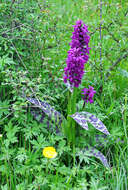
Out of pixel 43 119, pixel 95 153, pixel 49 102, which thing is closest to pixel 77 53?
pixel 49 102

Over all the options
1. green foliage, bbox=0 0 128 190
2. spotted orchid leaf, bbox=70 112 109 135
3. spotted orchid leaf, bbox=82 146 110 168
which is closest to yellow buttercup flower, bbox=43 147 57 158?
green foliage, bbox=0 0 128 190

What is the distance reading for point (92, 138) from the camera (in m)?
2.19

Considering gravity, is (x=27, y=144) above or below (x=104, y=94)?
below

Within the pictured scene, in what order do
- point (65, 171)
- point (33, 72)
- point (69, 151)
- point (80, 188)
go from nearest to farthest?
point (80, 188) → point (65, 171) → point (69, 151) → point (33, 72)

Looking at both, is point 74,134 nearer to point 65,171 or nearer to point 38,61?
point 65,171

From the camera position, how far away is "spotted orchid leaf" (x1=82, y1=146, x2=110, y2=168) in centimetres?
192

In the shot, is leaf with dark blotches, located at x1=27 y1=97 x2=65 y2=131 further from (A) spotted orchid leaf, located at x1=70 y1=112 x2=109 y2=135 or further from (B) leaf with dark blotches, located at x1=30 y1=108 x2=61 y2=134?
(A) spotted orchid leaf, located at x1=70 y1=112 x2=109 y2=135

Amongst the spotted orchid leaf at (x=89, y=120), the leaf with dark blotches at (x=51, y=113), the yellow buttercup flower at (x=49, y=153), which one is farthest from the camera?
the leaf with dark blotches at (x=51, y=113)

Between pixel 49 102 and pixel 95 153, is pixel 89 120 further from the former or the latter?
pixel 49 102

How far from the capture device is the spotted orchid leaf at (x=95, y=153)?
192cm

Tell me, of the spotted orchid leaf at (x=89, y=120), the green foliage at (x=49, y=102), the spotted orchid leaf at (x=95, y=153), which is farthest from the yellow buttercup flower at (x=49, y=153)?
the spotted orchid leaf at (x=95, y=153)

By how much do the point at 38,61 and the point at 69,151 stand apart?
1.03 metres

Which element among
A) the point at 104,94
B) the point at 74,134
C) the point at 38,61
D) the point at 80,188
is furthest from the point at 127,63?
the point at 80,188

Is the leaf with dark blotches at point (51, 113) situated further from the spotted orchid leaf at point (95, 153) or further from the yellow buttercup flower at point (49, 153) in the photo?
the yellow buttercup flower at point (49, 153)
